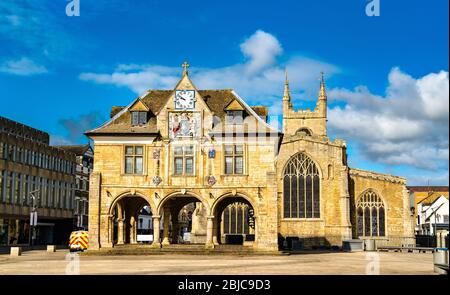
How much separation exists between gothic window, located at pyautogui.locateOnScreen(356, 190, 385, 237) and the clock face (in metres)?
27.1

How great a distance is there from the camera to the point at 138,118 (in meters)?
41.7

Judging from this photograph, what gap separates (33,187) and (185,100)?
32791mm

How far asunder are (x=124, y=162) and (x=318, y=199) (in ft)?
82.1

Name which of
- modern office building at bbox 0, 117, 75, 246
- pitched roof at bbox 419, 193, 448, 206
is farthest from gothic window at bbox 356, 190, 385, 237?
pitched roof at bbox 419, 193, 448, 206

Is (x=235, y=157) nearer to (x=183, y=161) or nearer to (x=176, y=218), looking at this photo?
(x=183, y=161)

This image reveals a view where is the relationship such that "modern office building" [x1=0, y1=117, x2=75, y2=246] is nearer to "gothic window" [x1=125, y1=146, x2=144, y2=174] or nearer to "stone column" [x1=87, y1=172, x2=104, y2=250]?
"stone column" [x1=87, y1=172, x2=104, y2=250]

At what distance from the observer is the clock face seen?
41156 millimetres

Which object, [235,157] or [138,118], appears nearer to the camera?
[235,157]

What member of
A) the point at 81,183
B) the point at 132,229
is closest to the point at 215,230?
the point at 132,229

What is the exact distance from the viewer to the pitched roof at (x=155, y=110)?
41000 millimetres

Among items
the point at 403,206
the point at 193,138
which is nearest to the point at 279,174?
the point at 403,206

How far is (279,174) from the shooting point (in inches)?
2346

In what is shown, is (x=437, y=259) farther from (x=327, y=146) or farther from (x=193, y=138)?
(x=327, y=146)

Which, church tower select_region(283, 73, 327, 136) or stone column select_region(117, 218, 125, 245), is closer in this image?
stone column select_region(117, 218, 125, 245)
